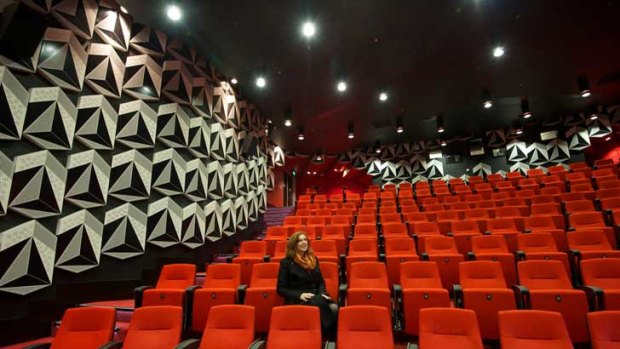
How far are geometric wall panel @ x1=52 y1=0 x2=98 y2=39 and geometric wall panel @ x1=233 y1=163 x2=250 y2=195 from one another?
2798mm

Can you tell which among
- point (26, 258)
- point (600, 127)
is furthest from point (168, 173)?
point (600, 127)

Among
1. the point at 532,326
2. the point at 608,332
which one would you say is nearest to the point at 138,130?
the point at 532,326

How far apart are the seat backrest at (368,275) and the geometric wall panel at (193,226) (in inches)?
94.0

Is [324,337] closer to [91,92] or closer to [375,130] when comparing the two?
[91,92]

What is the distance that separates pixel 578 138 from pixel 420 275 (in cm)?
771

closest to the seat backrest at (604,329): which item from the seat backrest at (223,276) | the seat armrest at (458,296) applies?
the seat armrest at (458,296)

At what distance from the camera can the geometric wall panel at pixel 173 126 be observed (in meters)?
4.12

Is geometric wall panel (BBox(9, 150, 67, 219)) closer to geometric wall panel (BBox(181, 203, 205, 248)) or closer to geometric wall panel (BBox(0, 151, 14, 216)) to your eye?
geometric wall panel (BBox(0, 151, 14, 216))

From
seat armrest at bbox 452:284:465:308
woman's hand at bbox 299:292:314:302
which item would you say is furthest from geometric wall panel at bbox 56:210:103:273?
seat armrest at bbox 452:284:465:308

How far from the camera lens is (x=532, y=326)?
1.76 metres

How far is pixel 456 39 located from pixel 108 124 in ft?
15.7

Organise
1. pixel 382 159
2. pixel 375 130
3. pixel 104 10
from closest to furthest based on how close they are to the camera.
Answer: pixel 104 10 → pixel 375 130 → pixel 382 159

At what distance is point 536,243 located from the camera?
324cm

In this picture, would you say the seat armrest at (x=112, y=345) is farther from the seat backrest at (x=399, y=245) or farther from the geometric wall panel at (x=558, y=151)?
the geometric wall panel at (x=558, y=151)
